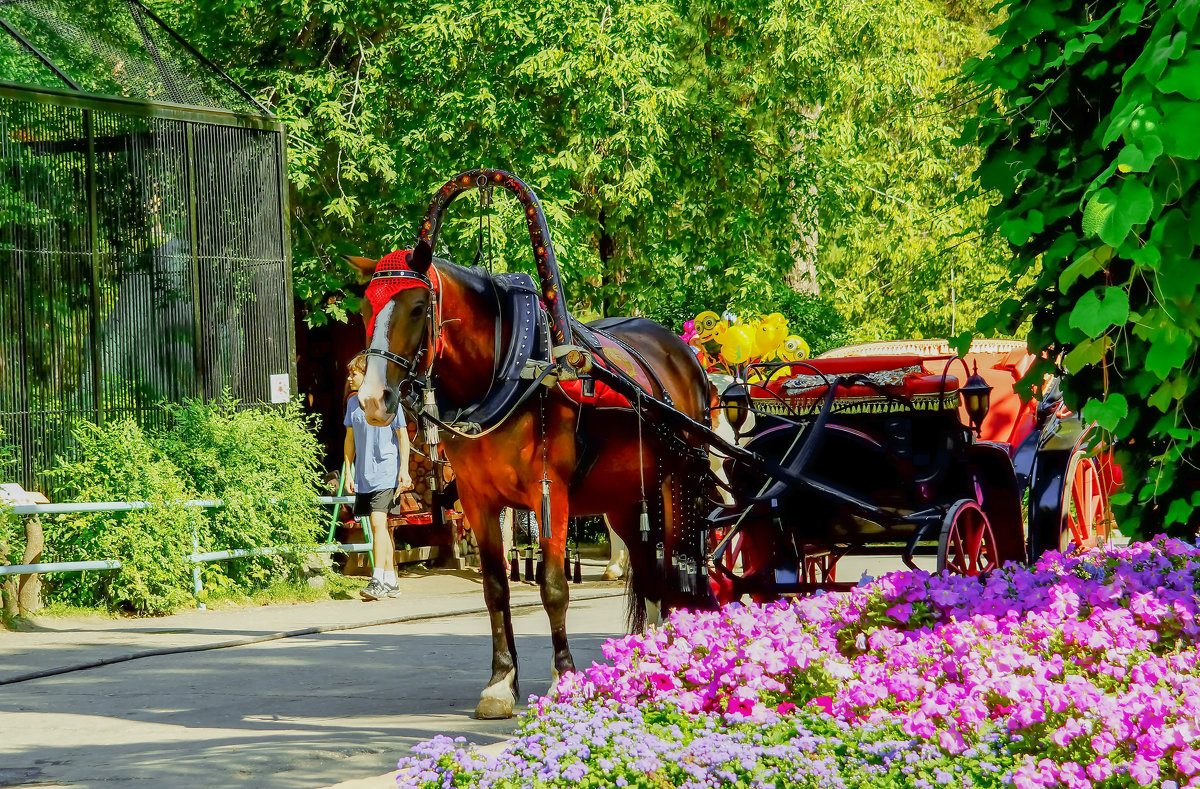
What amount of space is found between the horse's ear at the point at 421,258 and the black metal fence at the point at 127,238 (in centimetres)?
696

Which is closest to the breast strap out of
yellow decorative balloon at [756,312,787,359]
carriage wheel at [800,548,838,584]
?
carriage wheel at [800,548,838,584]

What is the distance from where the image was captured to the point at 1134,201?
4.95m

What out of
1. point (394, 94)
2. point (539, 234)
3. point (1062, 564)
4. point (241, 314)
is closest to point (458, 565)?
point (241, 314)

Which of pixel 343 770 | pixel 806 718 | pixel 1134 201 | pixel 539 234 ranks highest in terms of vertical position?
pixel 539 234

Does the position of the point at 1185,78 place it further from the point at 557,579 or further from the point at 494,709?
the point at 494,709

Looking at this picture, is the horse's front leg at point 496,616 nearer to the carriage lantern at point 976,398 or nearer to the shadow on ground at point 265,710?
the shadow on ground at point 265,710

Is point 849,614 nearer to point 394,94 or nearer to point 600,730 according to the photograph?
point 600,730

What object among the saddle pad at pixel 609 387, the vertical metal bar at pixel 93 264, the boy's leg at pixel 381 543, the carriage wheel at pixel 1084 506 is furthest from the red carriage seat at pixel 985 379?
the vertical metal bar at pixel 93 264

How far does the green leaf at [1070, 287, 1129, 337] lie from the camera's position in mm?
5172

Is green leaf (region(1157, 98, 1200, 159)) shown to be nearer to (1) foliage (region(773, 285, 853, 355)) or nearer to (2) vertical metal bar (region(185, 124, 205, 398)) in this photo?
(2) vertical metal bar (region(185, 124, 205, 398))

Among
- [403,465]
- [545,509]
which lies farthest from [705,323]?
[545,509]

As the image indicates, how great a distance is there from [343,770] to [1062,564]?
3.11m

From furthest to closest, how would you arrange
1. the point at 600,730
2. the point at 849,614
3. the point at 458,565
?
the point at 458,565 < the point at 849,614 < the point at 600,730

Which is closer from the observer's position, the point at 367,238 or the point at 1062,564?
the point at 1062,564
